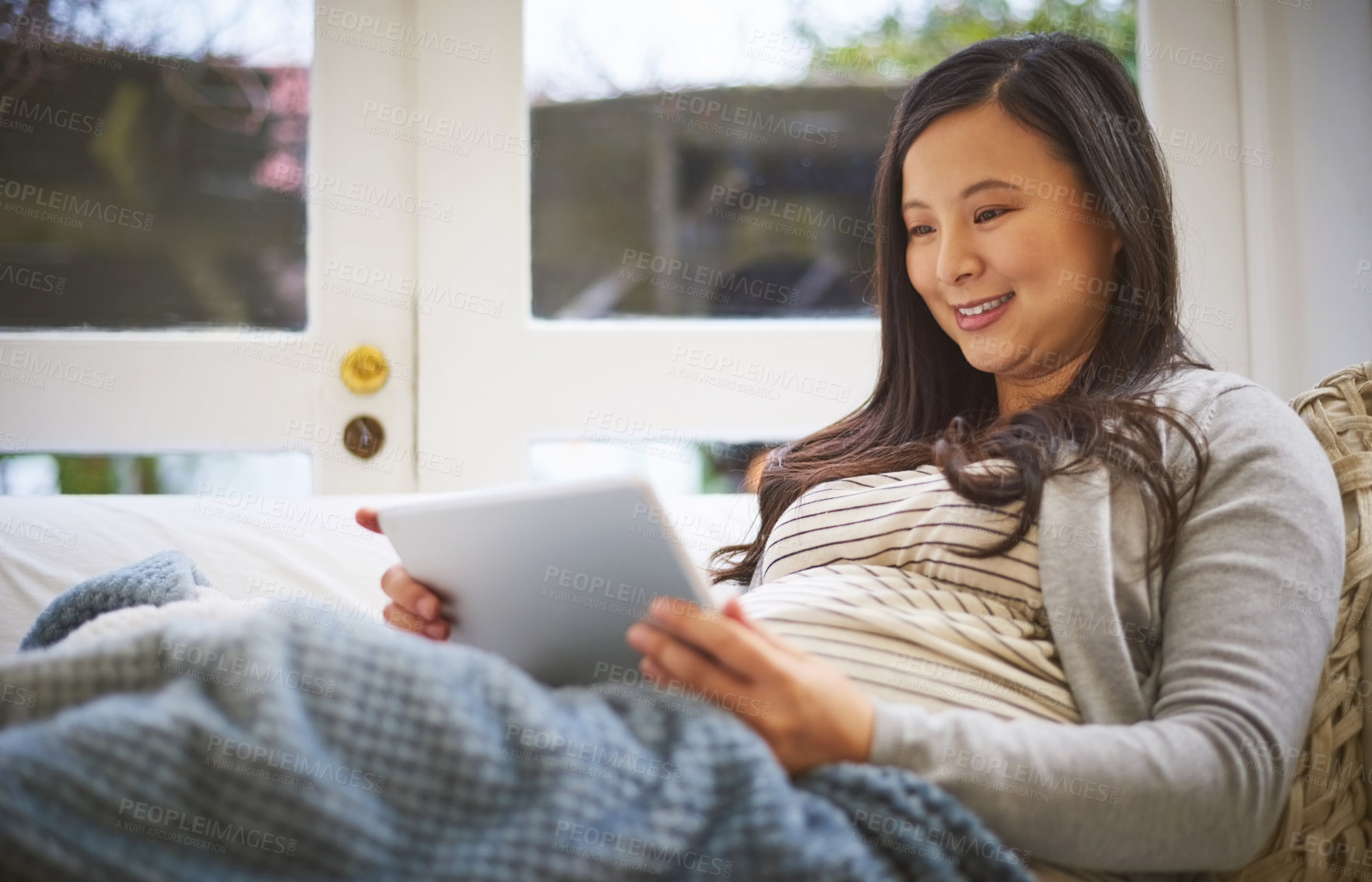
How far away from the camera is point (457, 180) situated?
167 cm

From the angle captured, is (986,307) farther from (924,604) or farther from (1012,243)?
(924,604)

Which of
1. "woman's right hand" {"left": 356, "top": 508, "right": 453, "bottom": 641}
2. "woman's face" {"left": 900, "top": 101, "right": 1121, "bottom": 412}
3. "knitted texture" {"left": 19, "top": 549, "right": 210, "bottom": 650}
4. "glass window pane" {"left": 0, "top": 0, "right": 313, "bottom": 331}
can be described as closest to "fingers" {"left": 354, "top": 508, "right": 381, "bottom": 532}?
"woman's right hand" {"left": 356, "top": 508, "right": 453, "bottom": 641}

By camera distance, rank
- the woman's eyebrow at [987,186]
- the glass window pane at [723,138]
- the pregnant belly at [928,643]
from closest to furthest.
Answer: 1. the pregnant belly at [928,643]
2. the woman's eyebrow at [987,186]
3. the glass window pane at [723,138]

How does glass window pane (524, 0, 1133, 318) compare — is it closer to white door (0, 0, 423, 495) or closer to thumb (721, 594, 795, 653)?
white door (0, 0, 423, 495)

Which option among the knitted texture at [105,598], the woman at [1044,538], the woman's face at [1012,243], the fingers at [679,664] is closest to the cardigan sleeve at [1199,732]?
the woman at [1044,538]

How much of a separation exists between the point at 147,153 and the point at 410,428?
22.7 inches

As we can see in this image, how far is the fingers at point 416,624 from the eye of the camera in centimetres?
92

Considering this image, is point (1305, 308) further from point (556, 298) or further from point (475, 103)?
point (475, 103)

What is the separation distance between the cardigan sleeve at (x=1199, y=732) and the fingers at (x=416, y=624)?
0.39 meters

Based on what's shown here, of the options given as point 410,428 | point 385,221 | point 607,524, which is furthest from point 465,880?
point 385,221

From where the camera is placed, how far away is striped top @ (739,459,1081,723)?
31.4 inches

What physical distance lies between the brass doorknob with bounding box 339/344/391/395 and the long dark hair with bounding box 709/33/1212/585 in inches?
26.5

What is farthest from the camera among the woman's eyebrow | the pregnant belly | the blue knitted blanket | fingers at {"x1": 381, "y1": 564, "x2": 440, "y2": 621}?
the woman's eyebrow

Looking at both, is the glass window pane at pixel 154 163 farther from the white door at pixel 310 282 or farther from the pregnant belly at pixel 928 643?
the pregnant belly at pixel 928 643
